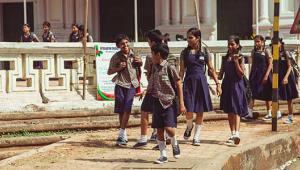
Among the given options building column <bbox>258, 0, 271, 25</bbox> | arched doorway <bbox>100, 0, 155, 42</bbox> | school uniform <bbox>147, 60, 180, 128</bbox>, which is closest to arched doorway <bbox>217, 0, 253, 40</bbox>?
building column <bbox>258, 0, 271, 25</bbox>

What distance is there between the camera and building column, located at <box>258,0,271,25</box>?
20.6 meters

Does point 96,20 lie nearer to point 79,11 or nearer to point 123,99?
point 79,11

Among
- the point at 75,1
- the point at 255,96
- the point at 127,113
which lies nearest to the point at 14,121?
the point at 127,113

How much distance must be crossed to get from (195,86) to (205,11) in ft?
39.3

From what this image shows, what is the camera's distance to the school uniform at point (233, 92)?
981cm

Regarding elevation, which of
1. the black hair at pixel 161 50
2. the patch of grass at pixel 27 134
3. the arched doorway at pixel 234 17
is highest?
the arched doorway at pixel 234 17

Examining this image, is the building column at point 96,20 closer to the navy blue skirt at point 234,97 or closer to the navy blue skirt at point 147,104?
the navy blue skirt at point 234,97

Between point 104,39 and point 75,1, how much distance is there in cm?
174

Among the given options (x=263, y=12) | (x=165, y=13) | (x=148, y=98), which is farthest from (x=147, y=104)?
(x=165, y=13)

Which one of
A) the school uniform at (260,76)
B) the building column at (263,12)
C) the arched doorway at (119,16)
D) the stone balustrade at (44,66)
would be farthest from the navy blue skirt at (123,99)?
the arched doorway at (119,16)

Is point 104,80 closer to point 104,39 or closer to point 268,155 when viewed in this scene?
point 268,155

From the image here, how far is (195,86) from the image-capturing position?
9539mm

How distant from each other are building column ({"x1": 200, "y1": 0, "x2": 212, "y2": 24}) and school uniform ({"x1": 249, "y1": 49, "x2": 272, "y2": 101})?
8719 mm

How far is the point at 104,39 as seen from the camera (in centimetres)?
2372
